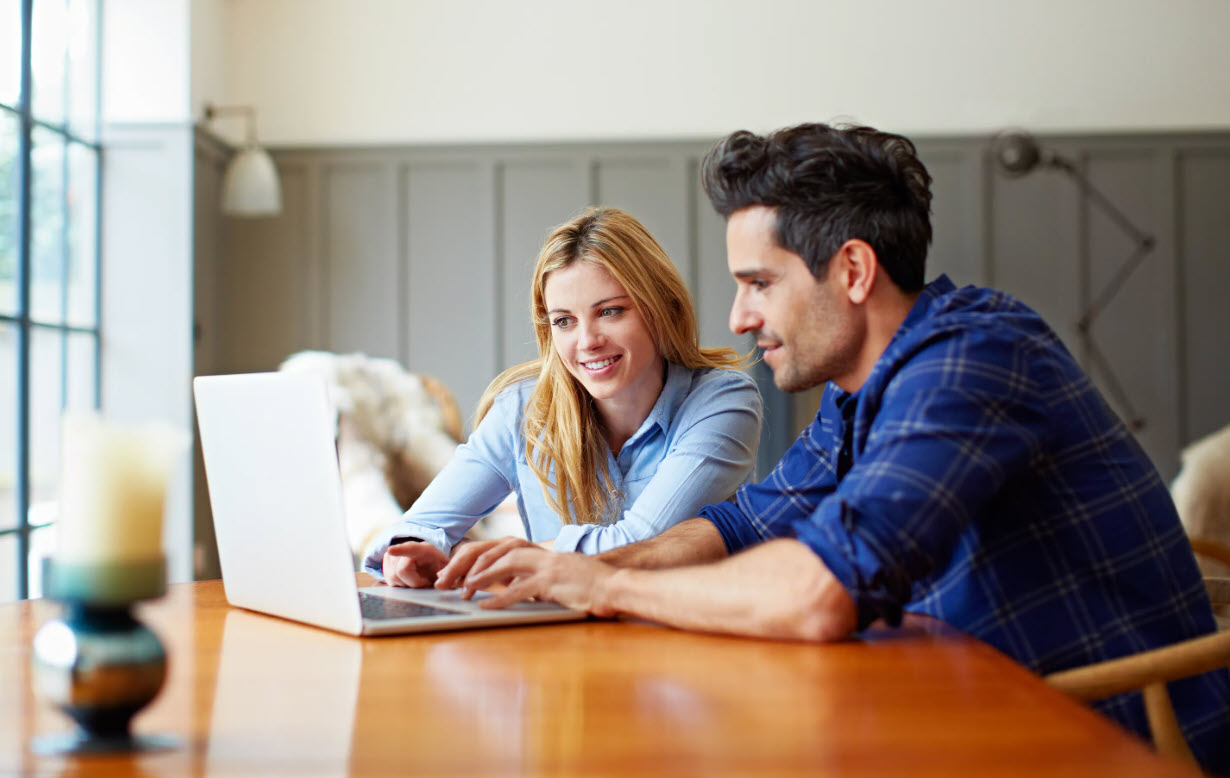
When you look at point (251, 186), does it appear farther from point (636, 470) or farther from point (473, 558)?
point (473, 558)

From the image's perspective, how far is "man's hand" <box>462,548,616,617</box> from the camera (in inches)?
51.9

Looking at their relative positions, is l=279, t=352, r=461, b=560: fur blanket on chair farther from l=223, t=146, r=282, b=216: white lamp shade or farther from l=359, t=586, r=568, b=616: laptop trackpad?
l=359, t=586, r=568, b=616: laptop trackpad

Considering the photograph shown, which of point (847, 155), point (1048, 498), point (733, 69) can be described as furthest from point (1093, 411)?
point (733, 69)

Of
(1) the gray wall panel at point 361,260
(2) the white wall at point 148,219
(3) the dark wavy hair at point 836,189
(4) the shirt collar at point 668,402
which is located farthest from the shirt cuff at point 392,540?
(1) the gray wall panel at point 361,260

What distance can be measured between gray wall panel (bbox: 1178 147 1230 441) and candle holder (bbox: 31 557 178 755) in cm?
565

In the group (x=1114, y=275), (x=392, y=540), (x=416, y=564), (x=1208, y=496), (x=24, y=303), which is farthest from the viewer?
(x=1114, y=275)

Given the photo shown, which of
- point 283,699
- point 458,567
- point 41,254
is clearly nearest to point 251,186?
point 41,254

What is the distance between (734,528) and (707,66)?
4398 mm

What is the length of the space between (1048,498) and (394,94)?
193 inches

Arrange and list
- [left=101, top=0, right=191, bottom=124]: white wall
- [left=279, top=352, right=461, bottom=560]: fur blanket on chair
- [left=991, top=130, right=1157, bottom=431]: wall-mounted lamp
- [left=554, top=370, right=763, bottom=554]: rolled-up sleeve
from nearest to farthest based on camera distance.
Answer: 1. [left=554, top=370, right=763, bottom=554]: rolled-up sleeve
2. [left=279, top=352, right=461, bottom=560]: fur blanket on chair
3. [left=101, top=0, right=191, bottom=124]: white wall
4. [left=991, top=130, right=1157, bottom=431]: wall-mounted lamp

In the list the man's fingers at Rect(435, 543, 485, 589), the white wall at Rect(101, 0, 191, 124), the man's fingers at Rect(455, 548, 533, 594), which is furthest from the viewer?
the white wall at Rect(101, 0, 191, 124)

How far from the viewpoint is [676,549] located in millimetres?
1558

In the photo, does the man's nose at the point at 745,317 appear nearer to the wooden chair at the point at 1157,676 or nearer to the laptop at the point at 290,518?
the laptop at the point at 290,518

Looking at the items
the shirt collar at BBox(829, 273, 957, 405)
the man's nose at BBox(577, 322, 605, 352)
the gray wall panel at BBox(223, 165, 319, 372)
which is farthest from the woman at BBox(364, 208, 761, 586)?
the gray wall panel at BBox(223, 165, 319, 372)
